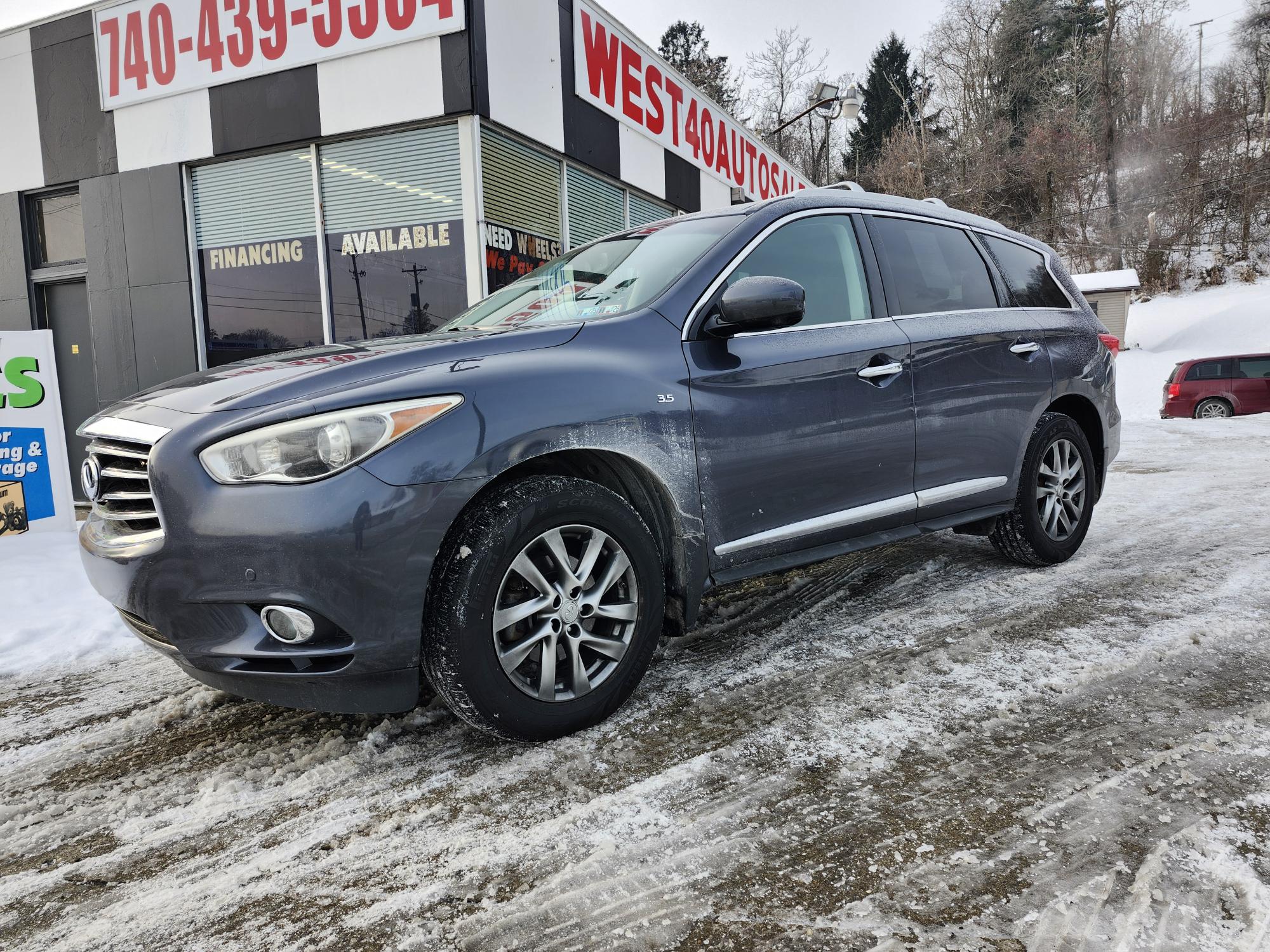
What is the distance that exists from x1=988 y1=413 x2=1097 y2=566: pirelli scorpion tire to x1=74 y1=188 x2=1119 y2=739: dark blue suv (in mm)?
323

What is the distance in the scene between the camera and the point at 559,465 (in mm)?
2609

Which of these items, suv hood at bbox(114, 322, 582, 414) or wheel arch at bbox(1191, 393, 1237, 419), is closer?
suv hood at bbox(114, 322, 582, 414)

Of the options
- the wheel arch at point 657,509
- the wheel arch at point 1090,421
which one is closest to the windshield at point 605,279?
the wheel arch at point 657,509

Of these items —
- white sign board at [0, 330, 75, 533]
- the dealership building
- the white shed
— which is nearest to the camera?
white sign board at [0, 330, 75, 533]

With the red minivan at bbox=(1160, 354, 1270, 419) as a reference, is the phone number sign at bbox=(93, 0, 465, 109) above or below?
above

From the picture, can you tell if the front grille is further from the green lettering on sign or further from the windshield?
the green lettering on sign

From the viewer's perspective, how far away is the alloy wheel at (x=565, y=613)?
234 cm

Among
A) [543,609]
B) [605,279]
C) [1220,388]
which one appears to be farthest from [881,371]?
[1220,388]

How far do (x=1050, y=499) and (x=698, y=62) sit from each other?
45207 mm

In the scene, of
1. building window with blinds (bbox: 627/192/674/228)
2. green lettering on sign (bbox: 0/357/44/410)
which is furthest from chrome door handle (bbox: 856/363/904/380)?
building window with blinds (bbox: 627/192/674/228)

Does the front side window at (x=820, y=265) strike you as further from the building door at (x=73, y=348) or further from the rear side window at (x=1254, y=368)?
the rear side window at (x=1254, y=368)

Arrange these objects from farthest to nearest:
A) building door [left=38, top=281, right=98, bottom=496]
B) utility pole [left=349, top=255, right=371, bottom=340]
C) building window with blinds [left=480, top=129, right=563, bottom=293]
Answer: building door [left=38, top=281, right=98, bottom=496] → utility pole [left=349, top=255, right=371, bottom=340] → building window with blinds [left=480, top=129, right=563, bottom=293]

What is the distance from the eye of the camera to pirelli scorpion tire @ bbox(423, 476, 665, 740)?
2215 millimetres

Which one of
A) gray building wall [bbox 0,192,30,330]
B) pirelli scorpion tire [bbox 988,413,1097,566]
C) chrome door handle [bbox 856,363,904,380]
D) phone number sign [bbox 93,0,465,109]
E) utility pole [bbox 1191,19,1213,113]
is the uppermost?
utility pole [bbox 1191,19,1213,113]
